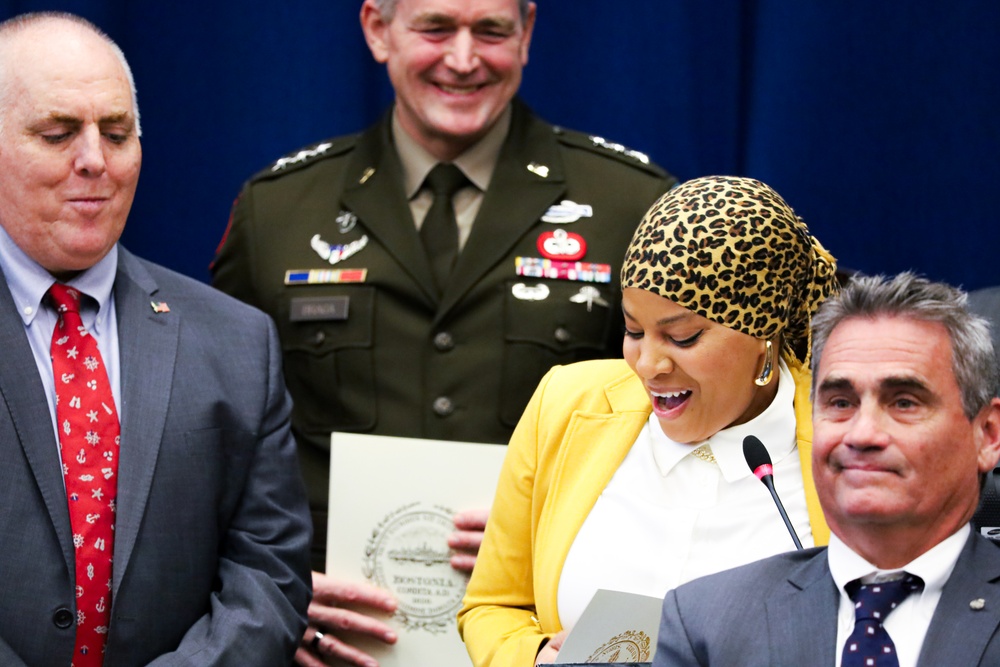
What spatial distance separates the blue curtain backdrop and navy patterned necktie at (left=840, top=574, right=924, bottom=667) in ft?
A: 6.62

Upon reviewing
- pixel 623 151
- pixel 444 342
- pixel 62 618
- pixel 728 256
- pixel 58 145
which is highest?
pixel 623 151

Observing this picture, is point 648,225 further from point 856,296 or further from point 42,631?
point 42,631

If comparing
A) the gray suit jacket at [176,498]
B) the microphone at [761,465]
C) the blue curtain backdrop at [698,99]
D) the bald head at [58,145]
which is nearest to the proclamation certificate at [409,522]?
the gray suit jacket at [176,498]

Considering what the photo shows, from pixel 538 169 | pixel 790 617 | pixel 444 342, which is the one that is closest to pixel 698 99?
pixel 538 169

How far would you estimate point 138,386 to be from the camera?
2.71 m

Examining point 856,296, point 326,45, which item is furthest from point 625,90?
point 856,296

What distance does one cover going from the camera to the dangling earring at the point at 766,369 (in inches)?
100.0

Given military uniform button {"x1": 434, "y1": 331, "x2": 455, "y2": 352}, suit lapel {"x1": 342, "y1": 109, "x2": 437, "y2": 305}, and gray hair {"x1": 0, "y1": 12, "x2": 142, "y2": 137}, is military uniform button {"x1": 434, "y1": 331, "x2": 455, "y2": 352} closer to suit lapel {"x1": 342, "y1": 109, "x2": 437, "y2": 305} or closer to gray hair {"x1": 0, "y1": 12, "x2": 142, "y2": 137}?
suit lapel {"x1": 342, "y1": 109, "x2": 437, "y2": 305}

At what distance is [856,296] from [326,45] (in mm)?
2357

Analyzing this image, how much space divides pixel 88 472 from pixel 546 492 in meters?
0.80

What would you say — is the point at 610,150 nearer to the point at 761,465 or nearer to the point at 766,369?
the point at 766,369

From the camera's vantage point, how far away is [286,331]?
3.37 m

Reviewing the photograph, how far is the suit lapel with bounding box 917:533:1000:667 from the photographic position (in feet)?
6.59

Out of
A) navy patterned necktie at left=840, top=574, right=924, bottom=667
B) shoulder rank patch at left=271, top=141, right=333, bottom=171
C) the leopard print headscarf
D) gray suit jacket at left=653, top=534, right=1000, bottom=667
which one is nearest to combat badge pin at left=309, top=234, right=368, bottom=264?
shoulder rank patch at left=271, top=141, right=333, bottom=171
